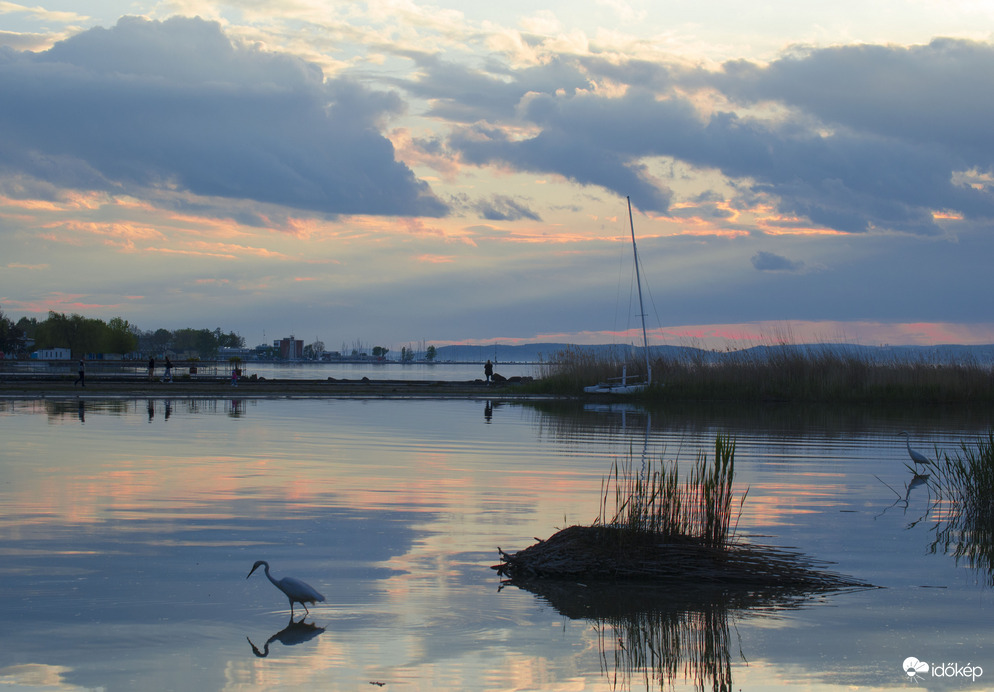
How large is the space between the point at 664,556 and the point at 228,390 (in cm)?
3662

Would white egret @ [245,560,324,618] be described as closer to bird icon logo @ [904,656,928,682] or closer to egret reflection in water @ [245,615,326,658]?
egret reflection in water @ [245,615,326,658]

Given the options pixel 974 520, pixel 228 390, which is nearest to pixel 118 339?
pixel 228 390

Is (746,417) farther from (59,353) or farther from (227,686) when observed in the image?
(59,353)

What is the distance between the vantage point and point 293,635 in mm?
7133

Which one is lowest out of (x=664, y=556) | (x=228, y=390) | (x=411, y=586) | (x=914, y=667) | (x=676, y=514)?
(x=914, y=667)

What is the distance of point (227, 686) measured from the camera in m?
6.15

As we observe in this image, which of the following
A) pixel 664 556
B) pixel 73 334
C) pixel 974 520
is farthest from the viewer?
pixel 73 334

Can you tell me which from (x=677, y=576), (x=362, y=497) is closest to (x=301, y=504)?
(x=362, y=497)

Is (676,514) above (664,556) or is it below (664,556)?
above

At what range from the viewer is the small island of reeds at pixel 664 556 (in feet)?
28.9

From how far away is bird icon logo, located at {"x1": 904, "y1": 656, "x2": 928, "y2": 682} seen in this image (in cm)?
664

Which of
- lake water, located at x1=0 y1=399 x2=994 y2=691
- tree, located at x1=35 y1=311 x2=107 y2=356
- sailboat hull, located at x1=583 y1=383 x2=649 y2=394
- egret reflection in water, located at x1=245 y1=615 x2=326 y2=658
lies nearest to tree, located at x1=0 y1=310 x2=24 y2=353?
tree, located at x1=35 y1=311 x2=107 y2=356

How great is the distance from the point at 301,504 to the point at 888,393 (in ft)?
104

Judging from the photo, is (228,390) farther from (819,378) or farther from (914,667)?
(914,667)
